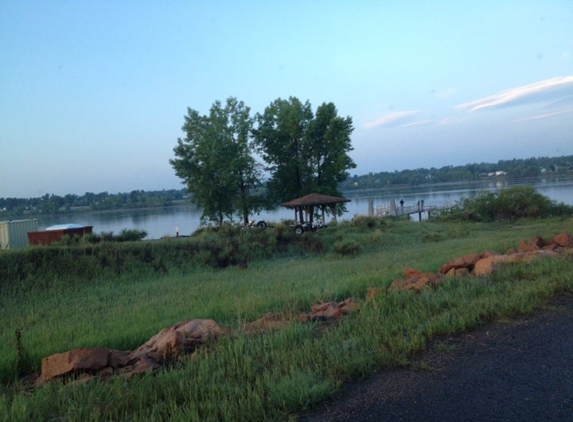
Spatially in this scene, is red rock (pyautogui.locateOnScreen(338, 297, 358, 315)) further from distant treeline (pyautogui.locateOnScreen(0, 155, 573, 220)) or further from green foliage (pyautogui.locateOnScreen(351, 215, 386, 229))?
distant treeline (pyautogui.locateOnScreen(0, 155, 573, 220))

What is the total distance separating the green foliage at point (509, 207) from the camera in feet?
128

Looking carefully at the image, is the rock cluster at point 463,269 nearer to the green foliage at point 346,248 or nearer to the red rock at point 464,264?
the red rock at point 464,264

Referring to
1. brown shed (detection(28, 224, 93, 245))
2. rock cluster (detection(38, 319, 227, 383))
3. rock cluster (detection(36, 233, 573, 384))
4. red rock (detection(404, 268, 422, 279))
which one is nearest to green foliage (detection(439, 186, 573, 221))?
brown shed (detection(28, 224, 93, 245))

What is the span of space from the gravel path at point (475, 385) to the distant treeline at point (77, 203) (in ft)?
138

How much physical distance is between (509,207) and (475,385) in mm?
38894

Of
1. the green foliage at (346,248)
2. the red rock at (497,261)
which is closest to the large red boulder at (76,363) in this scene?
the red rock at (497,261)

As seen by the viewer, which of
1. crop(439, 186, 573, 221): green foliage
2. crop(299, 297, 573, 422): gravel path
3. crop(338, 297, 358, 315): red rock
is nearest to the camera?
crop(299, 297, 573, 422): gravel path

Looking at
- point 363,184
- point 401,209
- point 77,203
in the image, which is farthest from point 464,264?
point 363,184

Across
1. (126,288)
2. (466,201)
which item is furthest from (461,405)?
(466,201)

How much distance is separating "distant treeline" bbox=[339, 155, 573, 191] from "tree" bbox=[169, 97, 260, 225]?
12.6 meters

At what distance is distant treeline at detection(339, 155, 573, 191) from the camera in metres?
66.8

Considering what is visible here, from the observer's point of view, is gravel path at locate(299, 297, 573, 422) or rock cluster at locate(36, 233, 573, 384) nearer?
gravel path at locate(299, 297, 573, 422)

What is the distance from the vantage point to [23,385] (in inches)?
238

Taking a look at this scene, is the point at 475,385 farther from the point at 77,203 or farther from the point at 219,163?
the point at 77,203
